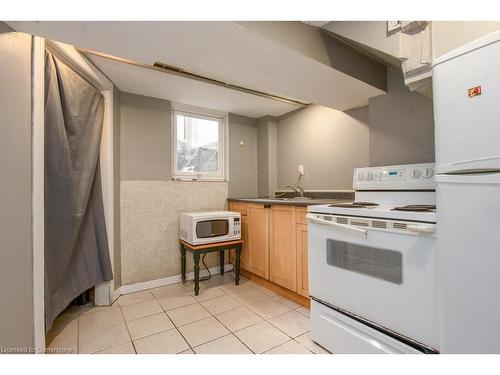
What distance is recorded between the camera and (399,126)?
196 cm

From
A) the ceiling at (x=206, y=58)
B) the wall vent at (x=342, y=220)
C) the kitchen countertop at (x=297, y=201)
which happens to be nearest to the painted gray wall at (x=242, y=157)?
the kitchen countertop at (x=297, y=201)

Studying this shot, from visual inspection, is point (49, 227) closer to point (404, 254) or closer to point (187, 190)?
point (187, 190)

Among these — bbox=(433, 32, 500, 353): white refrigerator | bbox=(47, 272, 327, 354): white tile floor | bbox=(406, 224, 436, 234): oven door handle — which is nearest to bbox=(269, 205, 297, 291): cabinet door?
bbox=(47, 272, 327, 354): white tile floor

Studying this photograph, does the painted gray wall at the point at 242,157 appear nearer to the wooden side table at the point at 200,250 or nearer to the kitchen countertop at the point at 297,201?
the kitchen countertop at the point at 297,201

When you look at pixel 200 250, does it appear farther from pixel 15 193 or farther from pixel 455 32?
pixel 455 32

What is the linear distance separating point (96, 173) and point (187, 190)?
3.12 ft

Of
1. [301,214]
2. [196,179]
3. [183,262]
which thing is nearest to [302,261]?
[301,214]

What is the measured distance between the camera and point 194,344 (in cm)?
156

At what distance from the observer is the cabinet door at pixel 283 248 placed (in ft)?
6.96

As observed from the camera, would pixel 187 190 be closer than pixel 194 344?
No

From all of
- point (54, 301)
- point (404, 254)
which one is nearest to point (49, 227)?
point (54, 301)

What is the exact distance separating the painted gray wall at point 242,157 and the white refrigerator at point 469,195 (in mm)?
2394

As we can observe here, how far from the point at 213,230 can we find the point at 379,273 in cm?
163

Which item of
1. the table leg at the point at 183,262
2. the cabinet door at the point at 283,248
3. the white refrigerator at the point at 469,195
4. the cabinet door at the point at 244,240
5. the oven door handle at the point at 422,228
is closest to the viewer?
the white refrigerator at the point at 469,195
